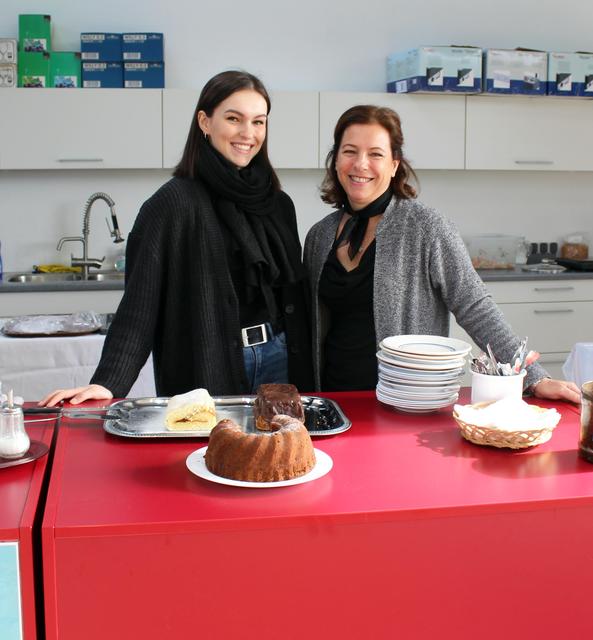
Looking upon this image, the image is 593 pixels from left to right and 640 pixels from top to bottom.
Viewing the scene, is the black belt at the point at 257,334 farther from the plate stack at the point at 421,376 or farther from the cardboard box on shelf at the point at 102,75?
the cardboard box on shelf at the point at 102,75

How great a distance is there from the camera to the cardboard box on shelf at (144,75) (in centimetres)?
441

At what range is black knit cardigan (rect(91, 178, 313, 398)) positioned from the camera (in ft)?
7.21

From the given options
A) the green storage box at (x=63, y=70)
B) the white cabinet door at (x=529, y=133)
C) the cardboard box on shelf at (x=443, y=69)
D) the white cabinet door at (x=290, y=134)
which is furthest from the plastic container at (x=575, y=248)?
the green storage box at (x=63, y=70)

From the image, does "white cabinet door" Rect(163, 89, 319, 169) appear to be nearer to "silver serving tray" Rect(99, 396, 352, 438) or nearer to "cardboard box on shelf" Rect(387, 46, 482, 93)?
"cardboard box on shelf" Rect(387, 46, 482, 93)

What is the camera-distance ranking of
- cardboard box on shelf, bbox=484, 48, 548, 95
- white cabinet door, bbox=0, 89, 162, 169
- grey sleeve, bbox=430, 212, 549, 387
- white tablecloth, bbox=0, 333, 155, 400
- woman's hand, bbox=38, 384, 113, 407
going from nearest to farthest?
woman's hand, bbox=38, 384, 113, 407 < grey sleeve, bbox=430, 212, 549, 387 < white tablecloth, bbox=0, 333, 155, 400 < white cabinet door, bbox=0, 89, 162, 169 < cardboard box on shelf, bbox=484, 48, 548, 95

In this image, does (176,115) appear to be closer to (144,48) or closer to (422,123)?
(144,48)

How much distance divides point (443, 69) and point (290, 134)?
0.89 meters

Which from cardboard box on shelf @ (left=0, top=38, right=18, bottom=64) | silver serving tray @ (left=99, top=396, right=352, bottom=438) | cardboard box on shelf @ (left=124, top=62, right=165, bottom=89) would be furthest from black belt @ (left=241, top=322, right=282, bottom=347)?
cardboard box on shelf @ (left=0, top=38, right=18, bottom=64)

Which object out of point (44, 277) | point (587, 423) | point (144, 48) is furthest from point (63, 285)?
point (587, 423)

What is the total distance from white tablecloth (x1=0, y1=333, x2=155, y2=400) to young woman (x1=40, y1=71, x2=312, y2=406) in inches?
34.9

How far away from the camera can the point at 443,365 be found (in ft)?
5.95

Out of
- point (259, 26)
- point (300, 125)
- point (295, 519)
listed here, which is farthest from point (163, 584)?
point (259, 26)

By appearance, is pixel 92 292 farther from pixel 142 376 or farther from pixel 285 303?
pixel 285 303

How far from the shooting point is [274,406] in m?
1.66
